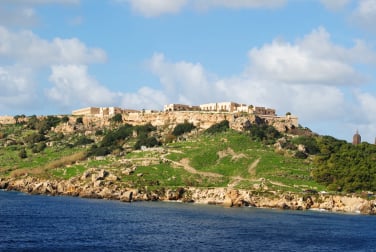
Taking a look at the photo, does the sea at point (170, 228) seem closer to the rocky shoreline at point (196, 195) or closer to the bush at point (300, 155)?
the rocky shoreline at point (196, 195)

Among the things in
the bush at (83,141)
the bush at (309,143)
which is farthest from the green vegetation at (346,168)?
the bush at (83,141)

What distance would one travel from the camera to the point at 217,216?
331 ft

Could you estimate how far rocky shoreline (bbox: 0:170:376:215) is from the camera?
122 metres

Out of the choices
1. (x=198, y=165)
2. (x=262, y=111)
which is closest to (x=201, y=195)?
A: (x=198, y=165)

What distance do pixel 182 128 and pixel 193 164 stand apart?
3626 cm

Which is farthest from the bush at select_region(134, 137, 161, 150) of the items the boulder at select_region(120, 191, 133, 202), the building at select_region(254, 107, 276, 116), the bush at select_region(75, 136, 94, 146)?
the boulder at select_region(120, 191, 133, 202)

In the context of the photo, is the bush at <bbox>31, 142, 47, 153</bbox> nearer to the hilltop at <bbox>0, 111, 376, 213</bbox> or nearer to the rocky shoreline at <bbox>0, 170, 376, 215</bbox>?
the hilltop at <bbox>0, 111, 376, 213</bbox>

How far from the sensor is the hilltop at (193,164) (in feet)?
419

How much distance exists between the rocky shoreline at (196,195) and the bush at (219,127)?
44.1m

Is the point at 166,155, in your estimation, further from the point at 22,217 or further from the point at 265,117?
the point at 22,217

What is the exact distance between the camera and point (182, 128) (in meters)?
181

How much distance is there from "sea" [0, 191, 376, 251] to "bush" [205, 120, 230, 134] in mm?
58540

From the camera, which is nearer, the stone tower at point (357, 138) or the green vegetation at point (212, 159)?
the green vegetation at point (212, 159)

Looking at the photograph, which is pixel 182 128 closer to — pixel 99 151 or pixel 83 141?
pixel 99 151
